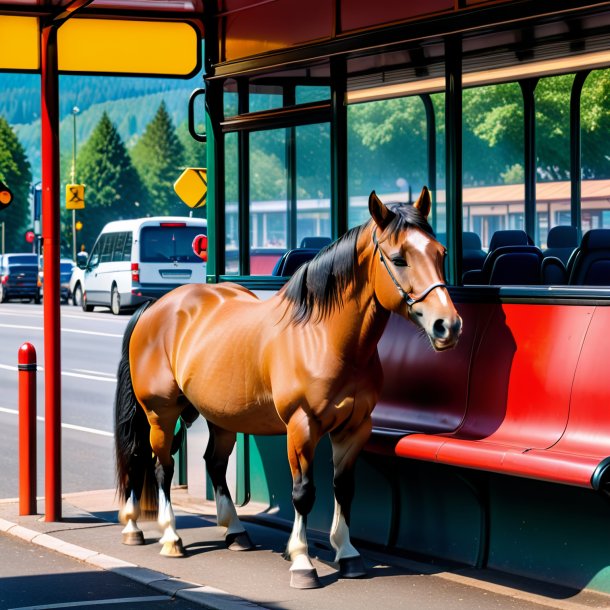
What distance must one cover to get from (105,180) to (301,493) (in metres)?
141

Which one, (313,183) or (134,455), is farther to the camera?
(313,183)

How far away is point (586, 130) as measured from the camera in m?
9.16

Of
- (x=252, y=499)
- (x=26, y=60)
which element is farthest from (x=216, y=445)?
(x=26, y=60)

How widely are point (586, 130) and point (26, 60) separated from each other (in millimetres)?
3864

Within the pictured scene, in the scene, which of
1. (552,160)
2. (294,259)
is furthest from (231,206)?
(552,160)

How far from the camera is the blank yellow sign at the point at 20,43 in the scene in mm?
9570

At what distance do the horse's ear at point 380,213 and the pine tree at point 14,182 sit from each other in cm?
12324

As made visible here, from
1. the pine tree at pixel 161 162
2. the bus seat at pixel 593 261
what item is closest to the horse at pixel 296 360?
the bus seat at pixel 593 261

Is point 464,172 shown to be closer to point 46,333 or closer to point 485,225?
point 485,225

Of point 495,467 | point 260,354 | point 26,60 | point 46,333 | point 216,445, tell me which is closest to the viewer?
point 495,467

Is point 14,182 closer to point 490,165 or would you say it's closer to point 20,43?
point 20,43

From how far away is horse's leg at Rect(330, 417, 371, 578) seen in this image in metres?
6.97

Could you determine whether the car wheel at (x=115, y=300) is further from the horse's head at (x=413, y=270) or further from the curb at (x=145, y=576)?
the horse's head at (x=413, y=270)

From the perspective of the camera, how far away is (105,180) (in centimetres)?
14512
